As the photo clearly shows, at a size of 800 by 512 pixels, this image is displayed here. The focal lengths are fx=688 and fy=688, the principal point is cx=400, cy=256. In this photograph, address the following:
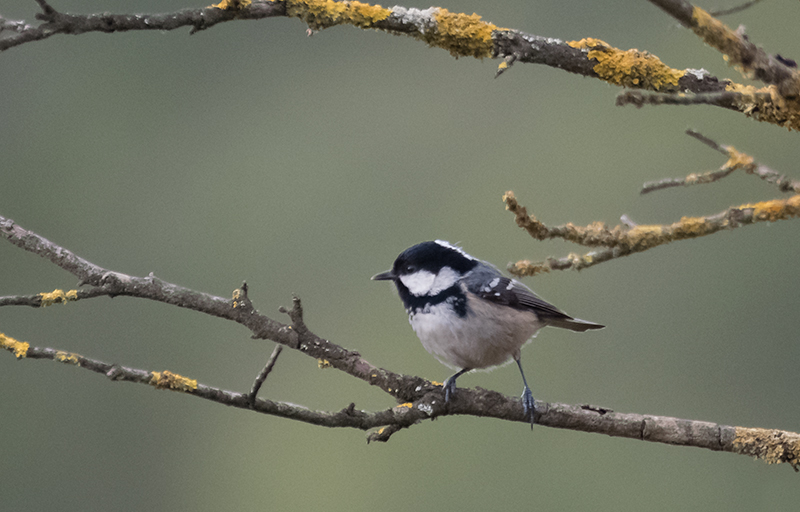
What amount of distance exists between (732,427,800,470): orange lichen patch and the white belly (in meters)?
0.80

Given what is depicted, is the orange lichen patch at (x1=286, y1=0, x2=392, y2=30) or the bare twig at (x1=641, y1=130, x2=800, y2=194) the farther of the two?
the orange lichen patch at (x1=286, y1=0, x2=392, y2=30)

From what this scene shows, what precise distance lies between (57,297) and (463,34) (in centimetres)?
117

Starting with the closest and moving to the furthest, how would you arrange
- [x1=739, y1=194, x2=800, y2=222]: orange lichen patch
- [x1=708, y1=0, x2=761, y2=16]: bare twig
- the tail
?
[x1=708, y1=0, x2=761, y2=16]: bare twig, [x1=739, y1=194, x2=800, y2=222]: orange lichen patch, the tail

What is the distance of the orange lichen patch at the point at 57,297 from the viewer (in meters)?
1.63

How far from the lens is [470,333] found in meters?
2.37

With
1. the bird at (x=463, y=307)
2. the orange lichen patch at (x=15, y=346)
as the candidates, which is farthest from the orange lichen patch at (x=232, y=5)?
the bird at (x=463, y=307)

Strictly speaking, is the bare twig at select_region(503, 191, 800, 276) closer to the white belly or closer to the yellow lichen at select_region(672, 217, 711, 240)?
the yellow lichen at select_region(672, 217, 711, 240)

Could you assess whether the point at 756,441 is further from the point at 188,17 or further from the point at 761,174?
the point at 188,17

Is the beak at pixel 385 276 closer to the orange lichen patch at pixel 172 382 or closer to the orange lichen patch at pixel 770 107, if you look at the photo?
the orange lichen patch at pixel 172 382

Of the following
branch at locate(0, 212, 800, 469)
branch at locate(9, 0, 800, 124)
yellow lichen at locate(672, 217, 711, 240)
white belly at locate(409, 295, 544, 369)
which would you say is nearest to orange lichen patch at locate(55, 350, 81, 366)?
branch at locate(0, 212, 800, 469)

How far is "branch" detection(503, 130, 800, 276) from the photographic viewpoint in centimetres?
142

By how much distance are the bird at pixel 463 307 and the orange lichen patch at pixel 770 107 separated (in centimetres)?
117

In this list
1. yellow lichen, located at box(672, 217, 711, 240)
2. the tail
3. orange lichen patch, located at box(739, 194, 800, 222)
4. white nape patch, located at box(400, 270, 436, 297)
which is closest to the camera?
orange lichen patch, located at box(739, 194, 800, 222)

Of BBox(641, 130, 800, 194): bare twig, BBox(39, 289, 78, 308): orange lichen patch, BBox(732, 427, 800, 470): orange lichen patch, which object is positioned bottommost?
BBox(732, 427, 800, 470): orange lichen patch
